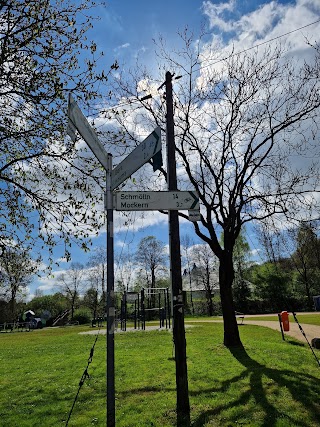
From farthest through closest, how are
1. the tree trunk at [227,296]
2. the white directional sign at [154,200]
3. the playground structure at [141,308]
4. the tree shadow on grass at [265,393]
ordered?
the playground structure at [141,308], the tree trunk at [227,296], the tree shadow on grass at [265,393], the white directional sign at [154,200]

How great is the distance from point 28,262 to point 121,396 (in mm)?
3055

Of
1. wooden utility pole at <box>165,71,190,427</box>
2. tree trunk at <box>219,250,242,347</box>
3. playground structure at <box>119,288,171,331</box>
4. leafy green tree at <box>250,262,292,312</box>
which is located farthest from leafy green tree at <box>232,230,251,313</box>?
wooden utility pole at <box>165,71,190,427</box>

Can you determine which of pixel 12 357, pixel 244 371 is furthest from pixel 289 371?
pixel 12 357

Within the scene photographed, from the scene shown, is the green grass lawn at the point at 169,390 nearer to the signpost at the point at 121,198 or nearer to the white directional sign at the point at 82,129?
the signpost at the point at 121,198

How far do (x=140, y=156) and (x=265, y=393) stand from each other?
16.7ft

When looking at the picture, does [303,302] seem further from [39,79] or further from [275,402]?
[39,79]

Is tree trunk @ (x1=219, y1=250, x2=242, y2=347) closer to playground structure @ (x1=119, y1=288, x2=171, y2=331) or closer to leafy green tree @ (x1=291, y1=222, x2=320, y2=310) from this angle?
playground structure @ (x1=119, y1=288, x2=171, y2=331)

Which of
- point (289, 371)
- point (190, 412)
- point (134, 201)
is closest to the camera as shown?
point (134, 201)

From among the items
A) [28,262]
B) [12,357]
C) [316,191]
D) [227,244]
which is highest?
[316,191]

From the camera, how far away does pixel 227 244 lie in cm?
1246

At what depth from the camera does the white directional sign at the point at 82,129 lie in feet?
10.1

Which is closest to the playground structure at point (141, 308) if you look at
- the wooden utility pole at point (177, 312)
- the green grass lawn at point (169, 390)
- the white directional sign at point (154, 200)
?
the green grass lawn at point (169, 390)

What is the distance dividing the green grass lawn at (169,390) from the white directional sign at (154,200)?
3.12 meters

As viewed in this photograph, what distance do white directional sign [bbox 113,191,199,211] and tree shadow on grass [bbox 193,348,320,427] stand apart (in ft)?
10.2
